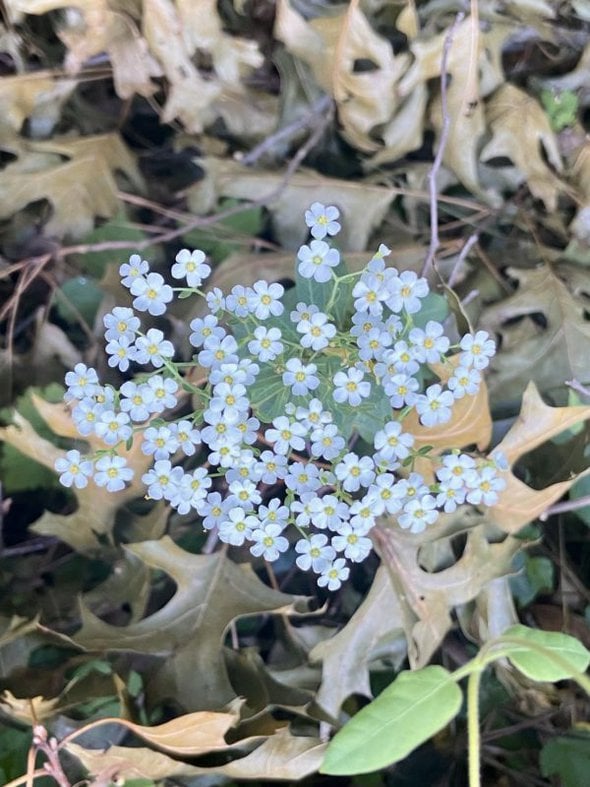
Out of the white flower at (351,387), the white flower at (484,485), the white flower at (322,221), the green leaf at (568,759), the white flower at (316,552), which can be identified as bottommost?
the green leaf at (568,759)

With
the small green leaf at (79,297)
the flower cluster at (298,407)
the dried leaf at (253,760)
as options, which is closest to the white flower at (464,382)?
the flower cluster at (298,407)

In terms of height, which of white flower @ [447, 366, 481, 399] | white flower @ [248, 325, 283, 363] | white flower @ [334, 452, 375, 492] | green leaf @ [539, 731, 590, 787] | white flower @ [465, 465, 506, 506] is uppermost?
white flower @ [248, 325, 283, 363]

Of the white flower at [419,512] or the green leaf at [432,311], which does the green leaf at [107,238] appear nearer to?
the green leaf at [432,311]

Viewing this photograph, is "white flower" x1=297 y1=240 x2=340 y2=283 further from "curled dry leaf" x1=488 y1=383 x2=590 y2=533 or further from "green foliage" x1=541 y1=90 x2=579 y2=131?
"green foliage" x1=541 y1=90 x2=579 y2=131

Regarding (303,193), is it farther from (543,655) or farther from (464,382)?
(543,655)

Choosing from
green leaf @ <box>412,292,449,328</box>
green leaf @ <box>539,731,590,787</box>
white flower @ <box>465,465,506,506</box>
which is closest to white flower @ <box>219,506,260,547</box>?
white flower @ <box>465,465,506,506</box>

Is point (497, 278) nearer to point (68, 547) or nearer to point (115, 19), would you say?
point (115, 19)

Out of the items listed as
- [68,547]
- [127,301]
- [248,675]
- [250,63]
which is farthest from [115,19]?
[248,675]
